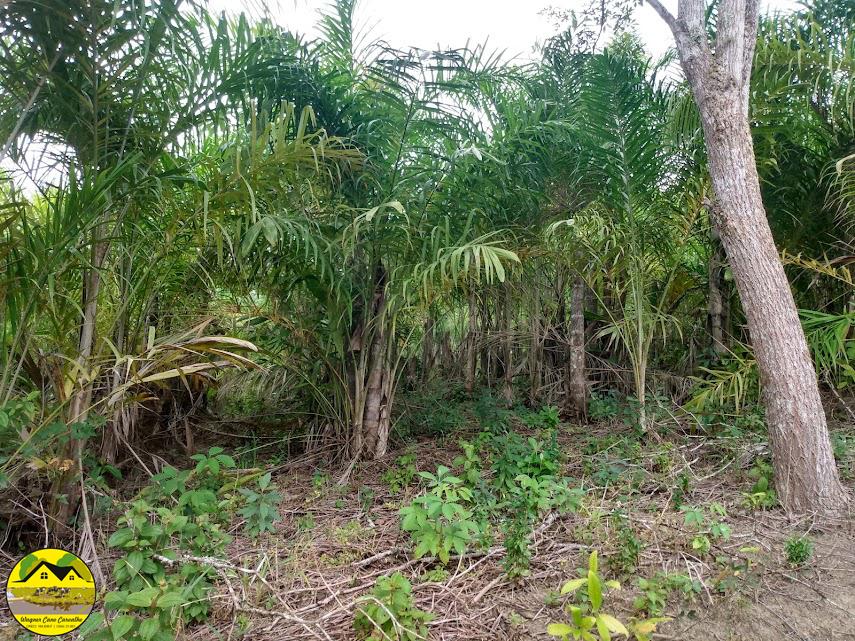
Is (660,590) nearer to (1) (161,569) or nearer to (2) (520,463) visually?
(2) (520,463)

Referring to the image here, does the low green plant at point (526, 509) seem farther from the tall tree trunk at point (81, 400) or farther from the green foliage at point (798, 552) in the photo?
the tall tree trunk at point (81, 400)

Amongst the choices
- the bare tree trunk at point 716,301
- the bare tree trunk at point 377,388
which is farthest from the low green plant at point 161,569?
the bare tree trunk at point 716,301

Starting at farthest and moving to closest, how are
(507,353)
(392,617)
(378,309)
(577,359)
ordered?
(507,353) < (577,359) < (378,309) < (392,617)

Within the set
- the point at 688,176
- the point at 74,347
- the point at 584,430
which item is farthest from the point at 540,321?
the point at 74,347

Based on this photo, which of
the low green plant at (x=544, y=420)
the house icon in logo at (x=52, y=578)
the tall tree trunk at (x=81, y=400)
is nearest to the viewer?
the house icon in logo at (x=52, y=578)

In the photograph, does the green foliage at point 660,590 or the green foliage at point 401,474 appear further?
the green foliage at point 401,474

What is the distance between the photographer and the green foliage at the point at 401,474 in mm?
2682

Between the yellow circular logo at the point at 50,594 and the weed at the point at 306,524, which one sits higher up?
the yellow circular logo at the point at 50,594

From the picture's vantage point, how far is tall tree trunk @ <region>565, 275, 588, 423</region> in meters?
3.93

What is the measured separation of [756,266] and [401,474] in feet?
6.53

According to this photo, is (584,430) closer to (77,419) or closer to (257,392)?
(257,392)

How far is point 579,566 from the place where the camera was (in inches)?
74.0

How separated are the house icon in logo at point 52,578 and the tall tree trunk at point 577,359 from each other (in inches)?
127

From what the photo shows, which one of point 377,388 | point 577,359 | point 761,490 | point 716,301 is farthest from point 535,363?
point 761,490
